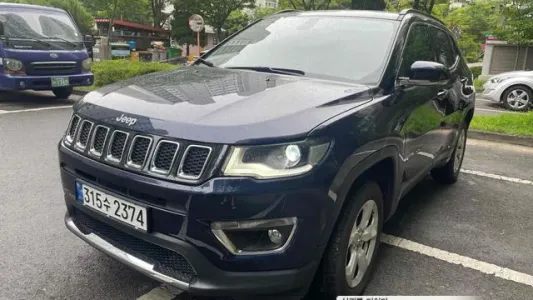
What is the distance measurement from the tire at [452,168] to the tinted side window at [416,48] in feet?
4.34

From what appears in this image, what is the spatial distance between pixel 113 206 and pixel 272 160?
2.76 feet

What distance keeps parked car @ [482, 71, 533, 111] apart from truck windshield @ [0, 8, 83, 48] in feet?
31.8

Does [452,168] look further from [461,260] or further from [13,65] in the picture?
[13,65]

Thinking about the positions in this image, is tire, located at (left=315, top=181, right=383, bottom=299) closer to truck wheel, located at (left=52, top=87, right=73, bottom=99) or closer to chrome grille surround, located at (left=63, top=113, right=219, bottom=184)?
chrome grille surround, located at (left=63, top=113, right=219, bottom=184)

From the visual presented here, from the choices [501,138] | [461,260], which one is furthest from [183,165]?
[501,138]

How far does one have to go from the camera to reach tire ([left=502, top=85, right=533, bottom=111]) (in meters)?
10.8

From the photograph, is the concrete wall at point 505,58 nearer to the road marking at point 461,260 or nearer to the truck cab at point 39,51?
the truck cab at point 39,51

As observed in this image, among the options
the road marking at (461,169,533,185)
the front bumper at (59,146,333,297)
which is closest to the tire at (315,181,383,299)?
the front bumper at (59,146,333,297)

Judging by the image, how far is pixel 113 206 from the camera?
226 centimetres

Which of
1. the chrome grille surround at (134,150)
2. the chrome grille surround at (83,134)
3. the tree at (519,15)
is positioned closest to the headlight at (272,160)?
the chrome grille surround at (134,150)

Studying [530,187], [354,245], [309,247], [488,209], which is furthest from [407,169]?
[530,187]

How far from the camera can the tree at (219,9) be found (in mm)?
33375

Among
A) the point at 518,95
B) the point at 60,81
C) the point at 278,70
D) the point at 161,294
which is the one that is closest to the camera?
the point at 161,294

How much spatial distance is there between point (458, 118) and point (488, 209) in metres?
0.90
